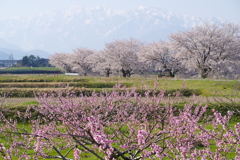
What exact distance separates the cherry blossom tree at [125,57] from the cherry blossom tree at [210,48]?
987 cm

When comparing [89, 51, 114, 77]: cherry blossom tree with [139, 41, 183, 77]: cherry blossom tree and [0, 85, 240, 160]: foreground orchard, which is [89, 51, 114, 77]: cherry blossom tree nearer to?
[139, 41, 183, 77]: cherry blossom tree

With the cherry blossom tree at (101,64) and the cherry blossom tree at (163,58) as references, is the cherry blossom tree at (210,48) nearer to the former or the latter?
the cherry blossom tree at (163,58)

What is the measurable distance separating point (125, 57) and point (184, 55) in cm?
1146

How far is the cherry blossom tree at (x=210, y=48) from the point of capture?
36.5 m

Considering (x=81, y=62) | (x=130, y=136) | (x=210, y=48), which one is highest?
(x=210, y=48)

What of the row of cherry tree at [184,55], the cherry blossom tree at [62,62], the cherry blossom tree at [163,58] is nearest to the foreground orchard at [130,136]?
the row of cherry tree at [184,55]

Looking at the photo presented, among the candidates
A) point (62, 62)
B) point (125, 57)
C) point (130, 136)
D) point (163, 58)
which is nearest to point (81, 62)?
point (62, 62)

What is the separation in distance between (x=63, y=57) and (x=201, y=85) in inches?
1966

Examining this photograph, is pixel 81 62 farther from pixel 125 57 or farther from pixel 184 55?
pixel 184 55

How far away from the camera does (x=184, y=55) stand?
131ft

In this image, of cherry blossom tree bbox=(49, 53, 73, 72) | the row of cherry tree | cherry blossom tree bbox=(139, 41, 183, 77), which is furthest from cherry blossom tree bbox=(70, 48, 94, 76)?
cherry blossom tree bbox=(139, 41, 183, 77)

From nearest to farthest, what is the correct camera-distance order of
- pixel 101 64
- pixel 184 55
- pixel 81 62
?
pixel 184 55 → pixel 101 64 → pixel 81 62

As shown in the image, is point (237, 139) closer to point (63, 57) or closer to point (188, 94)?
point (188, 94)

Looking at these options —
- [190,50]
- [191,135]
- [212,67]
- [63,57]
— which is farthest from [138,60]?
[191,135]
